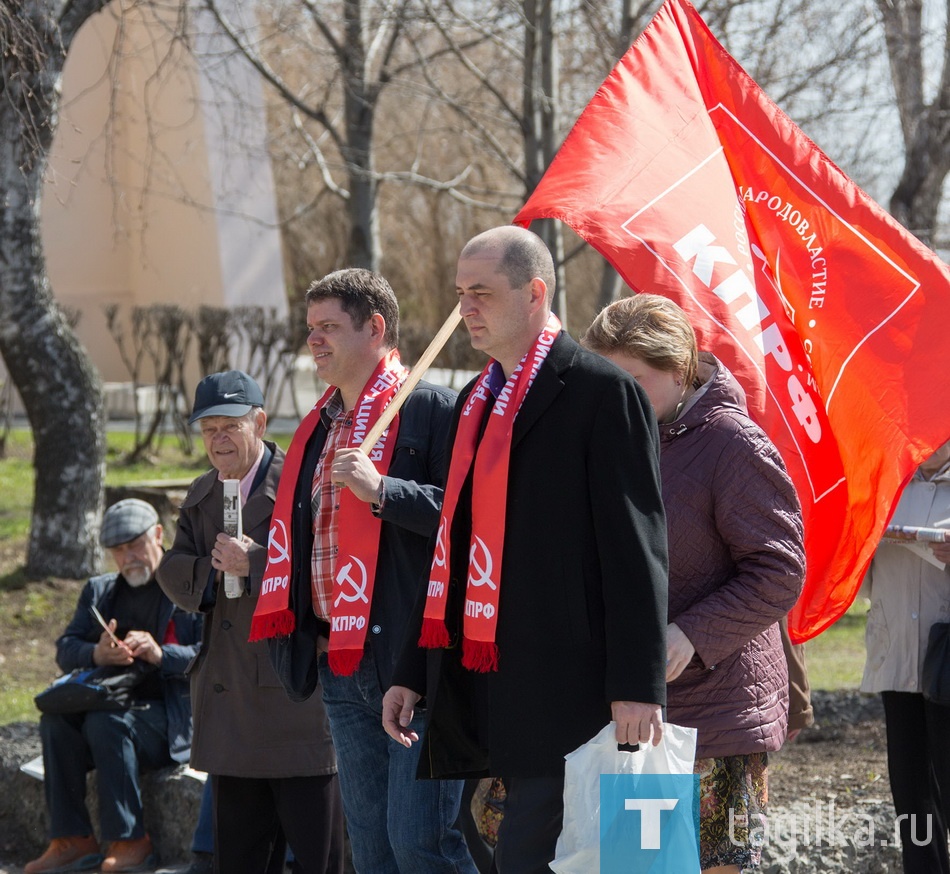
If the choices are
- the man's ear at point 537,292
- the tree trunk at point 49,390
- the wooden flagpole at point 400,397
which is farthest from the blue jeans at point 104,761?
the tree trunk at point 49,390

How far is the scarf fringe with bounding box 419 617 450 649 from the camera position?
10.2ft

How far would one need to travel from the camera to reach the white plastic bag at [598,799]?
2.85 metres

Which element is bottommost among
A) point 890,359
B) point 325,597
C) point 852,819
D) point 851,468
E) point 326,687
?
point 852,819

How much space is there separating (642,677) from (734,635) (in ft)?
1.24

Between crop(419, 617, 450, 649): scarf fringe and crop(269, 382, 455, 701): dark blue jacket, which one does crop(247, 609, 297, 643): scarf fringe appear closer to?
crop(269, 382, 455, 701): dark blue jacket

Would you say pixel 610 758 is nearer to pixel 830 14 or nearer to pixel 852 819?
pixel 852 819

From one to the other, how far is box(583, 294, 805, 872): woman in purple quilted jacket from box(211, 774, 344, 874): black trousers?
1.43 m

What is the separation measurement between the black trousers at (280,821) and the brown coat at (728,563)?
1.50 meters

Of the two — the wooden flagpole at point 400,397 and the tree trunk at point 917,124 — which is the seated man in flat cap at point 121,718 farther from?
the tree trunk at point 917,124

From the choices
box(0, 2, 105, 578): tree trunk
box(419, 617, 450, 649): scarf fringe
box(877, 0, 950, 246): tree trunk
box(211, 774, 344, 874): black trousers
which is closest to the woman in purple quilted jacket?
box(419, 617, 450, 649): scarf fringe

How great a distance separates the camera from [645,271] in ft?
13.6

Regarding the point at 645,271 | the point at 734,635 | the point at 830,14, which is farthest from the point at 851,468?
the point at 830,14

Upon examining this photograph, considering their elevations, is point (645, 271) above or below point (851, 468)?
above

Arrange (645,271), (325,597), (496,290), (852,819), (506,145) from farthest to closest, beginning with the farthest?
(506,145) < (852,819) < (645,271) < (325,597) < (496,290)
